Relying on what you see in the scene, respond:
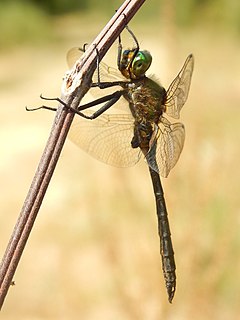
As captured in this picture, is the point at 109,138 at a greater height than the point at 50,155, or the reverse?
the point at 109,138

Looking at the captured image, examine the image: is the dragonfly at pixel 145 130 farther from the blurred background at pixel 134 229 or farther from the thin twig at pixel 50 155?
the blurred background at pixel 134 229

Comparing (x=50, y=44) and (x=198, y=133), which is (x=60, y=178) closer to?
(x=198, y=133)

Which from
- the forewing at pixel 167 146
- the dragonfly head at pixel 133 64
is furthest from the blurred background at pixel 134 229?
the dragonfly head at pixel 133 64

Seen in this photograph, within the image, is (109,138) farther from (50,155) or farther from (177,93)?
(50,155)

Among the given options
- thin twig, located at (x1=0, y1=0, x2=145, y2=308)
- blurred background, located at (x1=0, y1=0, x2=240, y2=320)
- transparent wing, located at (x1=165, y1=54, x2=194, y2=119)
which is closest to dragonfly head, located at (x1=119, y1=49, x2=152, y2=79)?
transparent wing, located at (x1=165, y1=54, x2=194, y2=119)

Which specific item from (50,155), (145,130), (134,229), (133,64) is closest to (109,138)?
(145,130)

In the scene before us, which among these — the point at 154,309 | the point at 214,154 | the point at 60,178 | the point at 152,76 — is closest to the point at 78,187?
the point at 60,178
